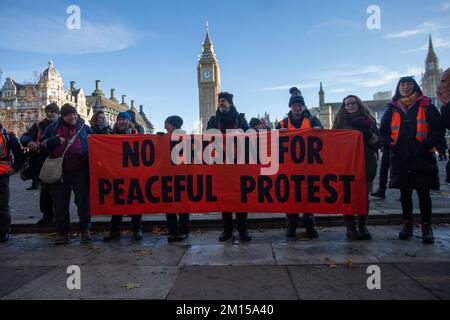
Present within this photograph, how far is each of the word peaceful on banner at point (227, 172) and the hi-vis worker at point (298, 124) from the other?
0.50 ft

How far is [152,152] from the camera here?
4578 millimetres

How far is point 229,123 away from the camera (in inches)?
178

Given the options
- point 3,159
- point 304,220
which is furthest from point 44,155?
point 304,220

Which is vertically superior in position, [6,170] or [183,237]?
[6,170]

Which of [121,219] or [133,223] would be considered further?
[121,219]

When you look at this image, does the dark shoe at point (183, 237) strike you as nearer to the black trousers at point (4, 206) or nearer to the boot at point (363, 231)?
the boot at point (363, 231)

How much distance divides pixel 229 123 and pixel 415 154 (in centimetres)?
247

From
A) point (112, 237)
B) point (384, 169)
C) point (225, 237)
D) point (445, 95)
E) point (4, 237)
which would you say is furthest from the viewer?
point (384, 169)

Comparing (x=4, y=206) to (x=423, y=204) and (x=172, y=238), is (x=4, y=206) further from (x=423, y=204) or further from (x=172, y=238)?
(x=423, y=204)

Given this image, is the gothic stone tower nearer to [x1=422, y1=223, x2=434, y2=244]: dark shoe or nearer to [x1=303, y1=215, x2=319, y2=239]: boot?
[x1=422, y1=223, x2=434, y2=244]: dark shoe

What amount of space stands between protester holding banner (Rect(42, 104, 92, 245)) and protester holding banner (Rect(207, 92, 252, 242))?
194 cm

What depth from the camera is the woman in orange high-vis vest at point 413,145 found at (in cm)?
394

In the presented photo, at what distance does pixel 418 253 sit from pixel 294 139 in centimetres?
203
